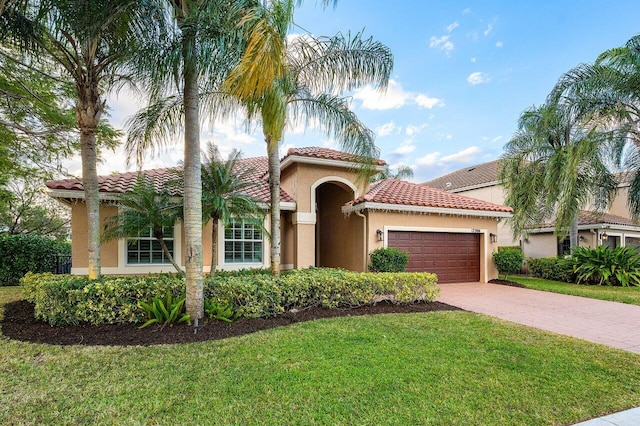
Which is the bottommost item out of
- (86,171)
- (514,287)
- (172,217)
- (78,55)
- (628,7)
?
(514,287)

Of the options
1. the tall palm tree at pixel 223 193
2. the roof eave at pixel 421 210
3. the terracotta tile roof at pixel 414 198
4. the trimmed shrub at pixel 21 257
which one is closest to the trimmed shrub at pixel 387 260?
the roof eave at pixel 421 210

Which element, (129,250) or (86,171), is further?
(129,250)

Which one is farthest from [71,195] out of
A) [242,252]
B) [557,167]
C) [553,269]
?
[553,269]

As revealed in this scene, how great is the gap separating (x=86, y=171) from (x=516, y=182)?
60.4ft

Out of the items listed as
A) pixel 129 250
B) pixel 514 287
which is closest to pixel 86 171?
pixel 129 250

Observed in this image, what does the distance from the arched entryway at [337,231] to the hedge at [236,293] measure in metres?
3.72

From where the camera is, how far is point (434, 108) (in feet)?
49.0

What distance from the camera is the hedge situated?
653cm

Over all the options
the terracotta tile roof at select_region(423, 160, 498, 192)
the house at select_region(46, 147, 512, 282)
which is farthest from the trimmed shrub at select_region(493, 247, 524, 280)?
the terracotta tile roof at select_region(423, 160, 498, 192)

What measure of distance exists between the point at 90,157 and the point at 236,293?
518cm

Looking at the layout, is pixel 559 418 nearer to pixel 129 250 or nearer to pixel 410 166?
pixel 129 250

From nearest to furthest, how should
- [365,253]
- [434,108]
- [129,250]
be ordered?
[129,250] < [365,253] < [434,108]

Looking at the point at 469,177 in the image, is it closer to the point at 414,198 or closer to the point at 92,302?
the point at 414,198

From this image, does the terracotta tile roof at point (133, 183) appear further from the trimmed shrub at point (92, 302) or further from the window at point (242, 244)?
the trimmed shrub at point (92, 302)
